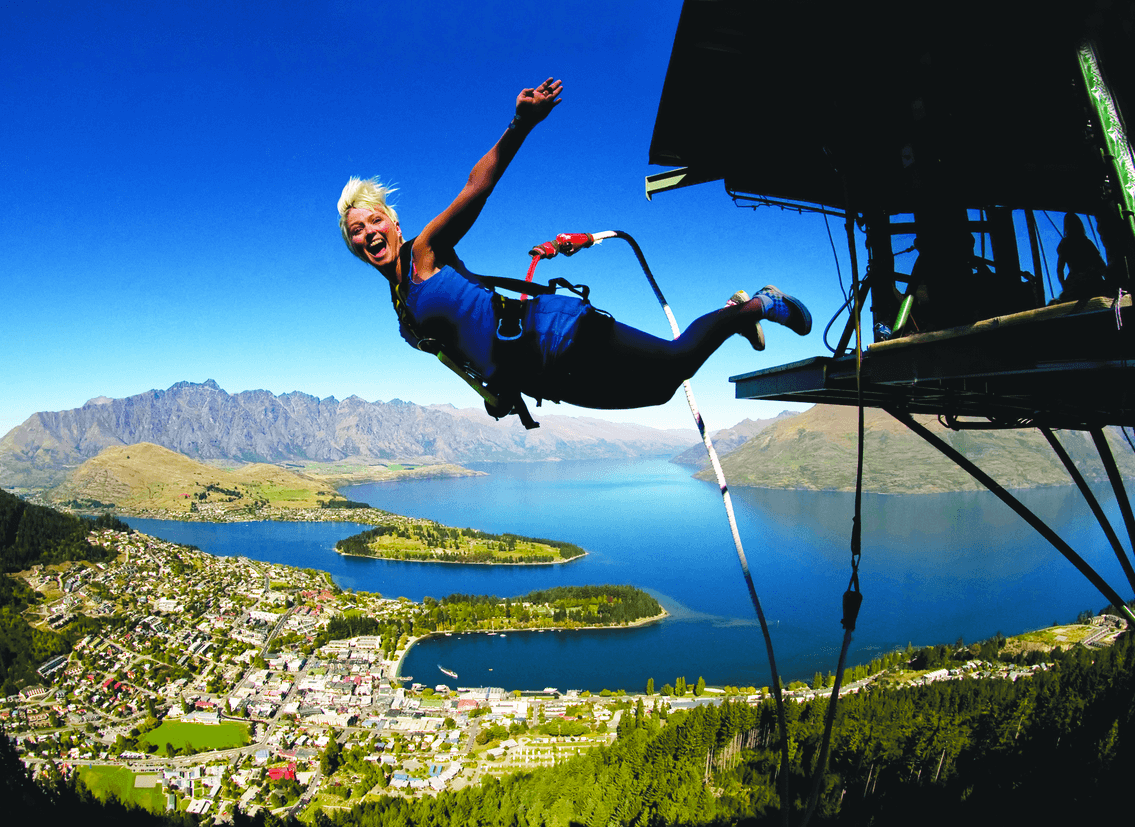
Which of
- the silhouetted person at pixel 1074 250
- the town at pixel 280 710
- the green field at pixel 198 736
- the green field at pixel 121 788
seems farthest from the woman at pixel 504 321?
the green field at pixel 198 736

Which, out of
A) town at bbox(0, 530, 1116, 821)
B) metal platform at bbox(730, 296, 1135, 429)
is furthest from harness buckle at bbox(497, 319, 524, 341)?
town at bbox(0, 530, 1116, 821)

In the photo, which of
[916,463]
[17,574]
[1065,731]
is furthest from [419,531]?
[916,463]

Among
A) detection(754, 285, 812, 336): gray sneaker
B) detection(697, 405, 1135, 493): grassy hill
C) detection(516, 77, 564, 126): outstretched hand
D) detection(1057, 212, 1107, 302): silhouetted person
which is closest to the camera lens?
detection(516, 77, 564, 126): outstretched hand

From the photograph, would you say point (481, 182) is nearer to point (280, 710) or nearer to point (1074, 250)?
point (1074, 250)

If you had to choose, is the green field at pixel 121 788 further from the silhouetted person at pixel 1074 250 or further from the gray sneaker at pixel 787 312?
the silhouetted person at pixel 1074 250

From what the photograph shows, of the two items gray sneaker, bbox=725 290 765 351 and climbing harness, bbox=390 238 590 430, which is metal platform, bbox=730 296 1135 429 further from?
climbing harness, bbox=390 238 590 430

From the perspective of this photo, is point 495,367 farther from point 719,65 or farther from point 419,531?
point 419,531
